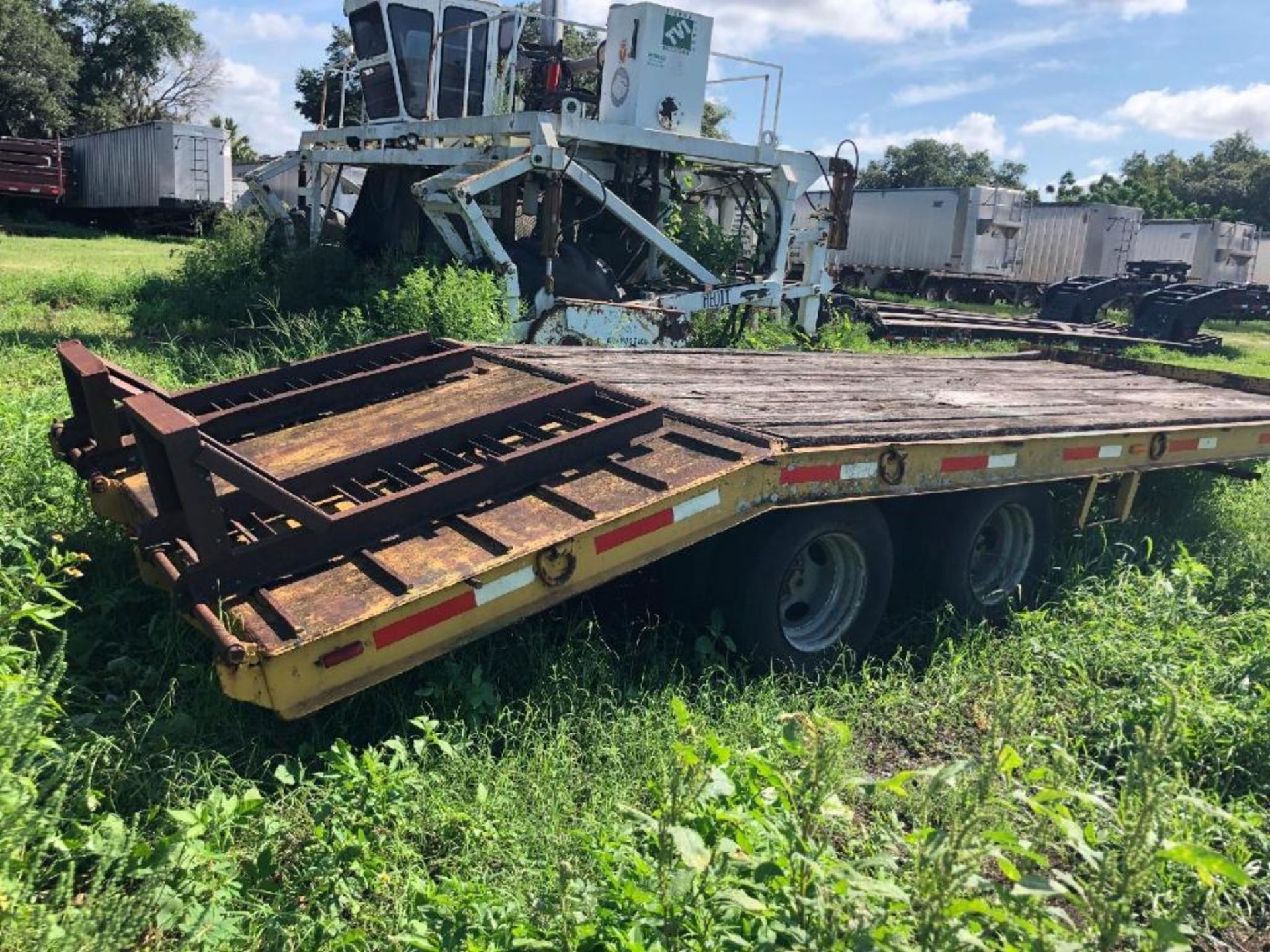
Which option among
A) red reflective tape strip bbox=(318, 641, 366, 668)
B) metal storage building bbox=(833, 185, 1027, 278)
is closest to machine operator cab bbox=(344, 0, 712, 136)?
red reflective tape strip bbox=(318, 641, 366, 668)

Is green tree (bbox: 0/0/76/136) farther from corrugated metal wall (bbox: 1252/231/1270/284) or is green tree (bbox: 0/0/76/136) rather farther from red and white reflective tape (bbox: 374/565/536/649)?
corrugated metal wall (bbox: 1252/231/1270/284)

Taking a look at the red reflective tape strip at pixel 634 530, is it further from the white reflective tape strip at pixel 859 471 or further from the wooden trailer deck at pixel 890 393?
the white reflective tape strip at pixel 859 471

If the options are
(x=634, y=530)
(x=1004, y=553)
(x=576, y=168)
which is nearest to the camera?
(x=634, y=530)

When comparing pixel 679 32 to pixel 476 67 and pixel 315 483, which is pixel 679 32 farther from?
pixel 315 483

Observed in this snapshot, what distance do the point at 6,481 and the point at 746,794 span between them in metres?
3.79

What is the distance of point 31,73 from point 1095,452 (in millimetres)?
43294

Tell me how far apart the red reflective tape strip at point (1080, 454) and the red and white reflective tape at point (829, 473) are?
1363mm

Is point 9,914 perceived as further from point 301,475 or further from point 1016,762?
point 1016,762

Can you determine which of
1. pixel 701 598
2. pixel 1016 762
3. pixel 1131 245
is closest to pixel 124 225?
pixel 1131 245

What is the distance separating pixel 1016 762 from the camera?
217 centimetres

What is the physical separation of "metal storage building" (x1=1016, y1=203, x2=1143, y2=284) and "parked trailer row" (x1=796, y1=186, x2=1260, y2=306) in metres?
0.02

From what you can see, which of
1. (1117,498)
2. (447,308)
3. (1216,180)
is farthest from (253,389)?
(1216,180)

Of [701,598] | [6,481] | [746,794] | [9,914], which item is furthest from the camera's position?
[6,481]

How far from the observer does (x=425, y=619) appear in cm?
288
